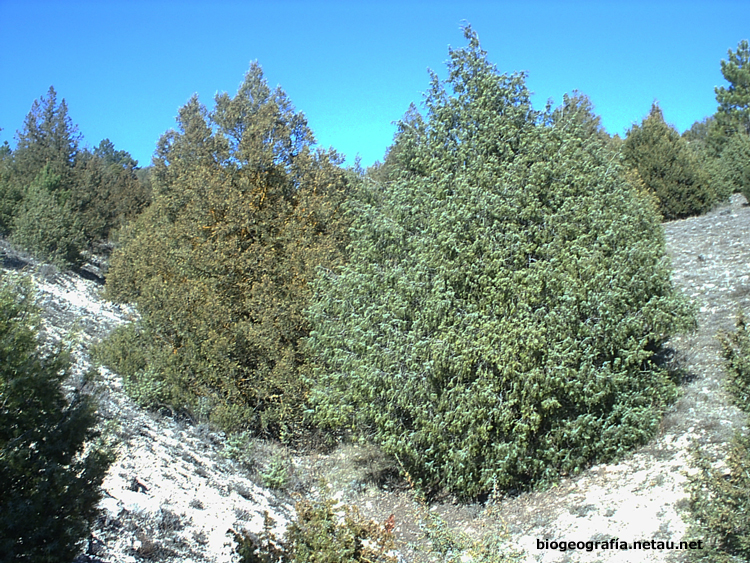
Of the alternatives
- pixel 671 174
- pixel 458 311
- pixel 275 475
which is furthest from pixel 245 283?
pixel 671 174

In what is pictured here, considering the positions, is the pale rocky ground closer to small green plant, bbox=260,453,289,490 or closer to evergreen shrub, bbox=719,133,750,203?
small green plant, bbox=260,453,289,490

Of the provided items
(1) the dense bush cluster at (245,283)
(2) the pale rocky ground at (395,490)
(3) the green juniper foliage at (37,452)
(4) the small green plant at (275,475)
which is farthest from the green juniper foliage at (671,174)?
(3) the green juniper foliage at (37,452)

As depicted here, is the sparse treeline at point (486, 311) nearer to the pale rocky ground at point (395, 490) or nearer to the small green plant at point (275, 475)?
the pale rocky ground at point (395, 490)

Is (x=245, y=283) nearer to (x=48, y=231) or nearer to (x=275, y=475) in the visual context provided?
(x=275, y=475)

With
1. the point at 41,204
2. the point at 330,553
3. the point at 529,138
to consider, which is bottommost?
the point at 330,553

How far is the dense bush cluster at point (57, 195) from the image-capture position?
2403 cm

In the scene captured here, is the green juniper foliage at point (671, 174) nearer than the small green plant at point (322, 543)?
No

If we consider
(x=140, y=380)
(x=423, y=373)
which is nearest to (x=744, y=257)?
(x=423, y=373)

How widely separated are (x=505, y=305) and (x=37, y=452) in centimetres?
519

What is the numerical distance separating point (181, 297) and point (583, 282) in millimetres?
8188

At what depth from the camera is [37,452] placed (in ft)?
14.2

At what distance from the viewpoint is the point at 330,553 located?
420cm

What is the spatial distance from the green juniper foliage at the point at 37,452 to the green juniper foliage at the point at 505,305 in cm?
401

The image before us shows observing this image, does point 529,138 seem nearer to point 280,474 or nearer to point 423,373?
point 423,373
